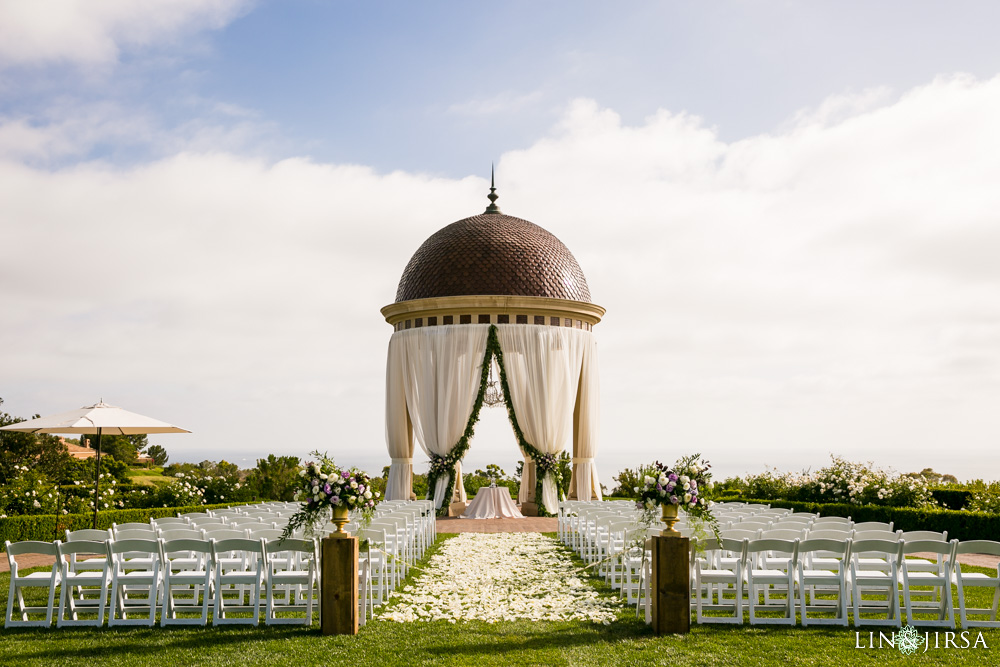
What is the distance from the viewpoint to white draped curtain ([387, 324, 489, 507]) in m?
24.5

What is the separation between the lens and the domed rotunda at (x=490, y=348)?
2450 cm

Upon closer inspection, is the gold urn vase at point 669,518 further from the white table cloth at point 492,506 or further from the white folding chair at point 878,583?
the white table cloth at point 492,506

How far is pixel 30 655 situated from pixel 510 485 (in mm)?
24731

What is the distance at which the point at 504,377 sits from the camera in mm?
24422

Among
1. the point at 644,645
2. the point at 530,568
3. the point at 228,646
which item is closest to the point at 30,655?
the point at 228,646

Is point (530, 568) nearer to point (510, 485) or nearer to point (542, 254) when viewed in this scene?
point (542, 254)

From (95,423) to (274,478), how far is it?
38.8 ft

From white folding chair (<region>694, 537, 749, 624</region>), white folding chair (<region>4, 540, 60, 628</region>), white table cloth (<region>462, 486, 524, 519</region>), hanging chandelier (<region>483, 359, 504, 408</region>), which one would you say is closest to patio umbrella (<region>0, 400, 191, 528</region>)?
white folding chair (<region>4, 540, 60, 628</region>)

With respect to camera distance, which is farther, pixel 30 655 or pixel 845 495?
pixel 845 495

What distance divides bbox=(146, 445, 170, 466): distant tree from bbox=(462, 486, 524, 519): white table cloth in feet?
118

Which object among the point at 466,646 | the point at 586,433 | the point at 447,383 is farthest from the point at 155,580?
the point at 586,433

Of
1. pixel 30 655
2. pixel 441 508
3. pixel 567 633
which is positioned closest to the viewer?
pixel 30 655

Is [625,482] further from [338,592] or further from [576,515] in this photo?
[338,592]

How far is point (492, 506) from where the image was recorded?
76.4 ft
